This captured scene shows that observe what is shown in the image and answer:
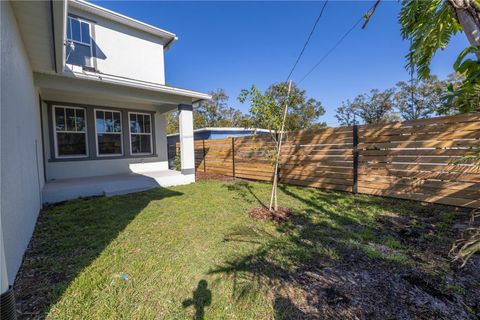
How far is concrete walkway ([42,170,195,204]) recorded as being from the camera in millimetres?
5273

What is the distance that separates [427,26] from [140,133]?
8.54 metres

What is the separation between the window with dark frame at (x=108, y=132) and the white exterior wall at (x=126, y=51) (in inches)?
59.9

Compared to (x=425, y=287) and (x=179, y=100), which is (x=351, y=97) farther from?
(x=425, y=287)

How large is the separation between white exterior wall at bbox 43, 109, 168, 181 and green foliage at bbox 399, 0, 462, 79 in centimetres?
801

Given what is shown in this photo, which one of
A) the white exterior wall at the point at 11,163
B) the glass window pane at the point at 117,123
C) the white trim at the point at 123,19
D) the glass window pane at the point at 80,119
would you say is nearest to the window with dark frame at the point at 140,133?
the glass window pane at the point at 117,123

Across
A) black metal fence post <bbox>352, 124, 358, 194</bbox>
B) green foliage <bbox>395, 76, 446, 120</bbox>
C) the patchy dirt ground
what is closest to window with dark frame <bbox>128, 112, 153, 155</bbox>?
black metal fence post <bbox>352, 124, 358, 194</bbox>

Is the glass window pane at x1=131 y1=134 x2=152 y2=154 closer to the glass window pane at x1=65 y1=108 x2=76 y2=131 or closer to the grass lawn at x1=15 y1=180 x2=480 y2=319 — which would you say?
the glass window pane at x1=65 y1=108 x2=76 y2=131

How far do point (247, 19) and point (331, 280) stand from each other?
989 cm

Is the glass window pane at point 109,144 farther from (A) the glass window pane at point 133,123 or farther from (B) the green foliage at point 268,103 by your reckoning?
(B) the green foliage at point 268,103

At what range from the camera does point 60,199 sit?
17.4 ft

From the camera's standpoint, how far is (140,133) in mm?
8312

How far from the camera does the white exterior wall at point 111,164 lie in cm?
659

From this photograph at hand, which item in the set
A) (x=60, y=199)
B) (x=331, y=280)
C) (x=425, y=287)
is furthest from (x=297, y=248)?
(x=60, y=199)

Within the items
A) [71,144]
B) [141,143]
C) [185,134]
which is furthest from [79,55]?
[185,134]
